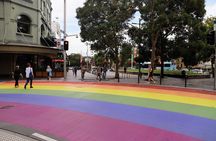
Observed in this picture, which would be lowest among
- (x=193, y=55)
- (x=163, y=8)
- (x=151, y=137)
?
(x=151, y=137)

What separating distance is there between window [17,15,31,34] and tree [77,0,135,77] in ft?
22.0

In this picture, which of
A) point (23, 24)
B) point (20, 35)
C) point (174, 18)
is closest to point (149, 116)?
point (174, 18)

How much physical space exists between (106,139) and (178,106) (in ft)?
22.6

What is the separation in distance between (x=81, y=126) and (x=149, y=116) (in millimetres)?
2970

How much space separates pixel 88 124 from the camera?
10859 millimetres

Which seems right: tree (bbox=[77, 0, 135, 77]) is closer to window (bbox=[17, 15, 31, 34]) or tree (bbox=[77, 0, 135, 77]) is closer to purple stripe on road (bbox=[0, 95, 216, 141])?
window (bbox=[17, 15, 31, 34])

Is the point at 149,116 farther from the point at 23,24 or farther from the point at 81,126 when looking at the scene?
the point at 23,24

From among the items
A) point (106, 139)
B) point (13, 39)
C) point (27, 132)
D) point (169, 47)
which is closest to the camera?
point (106, 139)

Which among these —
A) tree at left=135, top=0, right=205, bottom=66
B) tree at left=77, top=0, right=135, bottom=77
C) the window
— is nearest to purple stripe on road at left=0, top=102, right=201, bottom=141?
tree at left=135, top=0, right=205, bottom=66

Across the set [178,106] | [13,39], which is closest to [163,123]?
[178,106]

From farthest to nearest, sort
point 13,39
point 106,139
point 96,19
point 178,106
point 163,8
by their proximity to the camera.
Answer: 1. point 96,19
2. point 13,39
3. point 163,8
4. point 178,106
5. point 106,139

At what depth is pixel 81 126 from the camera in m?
10.5

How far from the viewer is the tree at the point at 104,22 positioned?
40.4 metres

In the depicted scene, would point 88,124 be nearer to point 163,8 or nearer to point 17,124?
point 17,124
